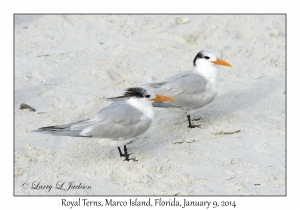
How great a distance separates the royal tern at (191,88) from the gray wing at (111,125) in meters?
0.51

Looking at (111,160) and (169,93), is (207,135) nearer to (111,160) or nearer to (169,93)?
(169,93)

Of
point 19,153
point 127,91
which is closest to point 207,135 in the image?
point 127,91

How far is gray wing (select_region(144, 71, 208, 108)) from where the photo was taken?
5680mm

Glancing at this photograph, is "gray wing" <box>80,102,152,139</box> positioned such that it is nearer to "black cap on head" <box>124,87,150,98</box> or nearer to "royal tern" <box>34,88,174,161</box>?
"royal tern" <box>34,88,174,161</box>

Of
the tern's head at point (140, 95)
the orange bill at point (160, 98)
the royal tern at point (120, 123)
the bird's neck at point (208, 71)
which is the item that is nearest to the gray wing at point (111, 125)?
the royal tern at point (120, 123)

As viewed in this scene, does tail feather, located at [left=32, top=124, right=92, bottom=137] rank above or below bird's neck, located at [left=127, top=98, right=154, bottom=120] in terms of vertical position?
below

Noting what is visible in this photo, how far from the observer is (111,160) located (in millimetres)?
5203

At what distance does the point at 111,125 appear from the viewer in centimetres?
497

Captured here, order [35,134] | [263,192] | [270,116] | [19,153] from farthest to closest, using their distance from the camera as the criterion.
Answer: [270,116] → [35,134] → [19,153] → [263,192]

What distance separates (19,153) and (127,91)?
3.97 ft

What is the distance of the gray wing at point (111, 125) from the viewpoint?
4914 mm

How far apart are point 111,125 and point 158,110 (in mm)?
1322

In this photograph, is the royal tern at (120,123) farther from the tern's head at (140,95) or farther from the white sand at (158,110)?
the white sand at (158,110)

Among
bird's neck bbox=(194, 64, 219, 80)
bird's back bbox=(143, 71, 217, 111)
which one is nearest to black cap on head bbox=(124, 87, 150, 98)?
bird's back bbox=(143, 71, 217, 111)
